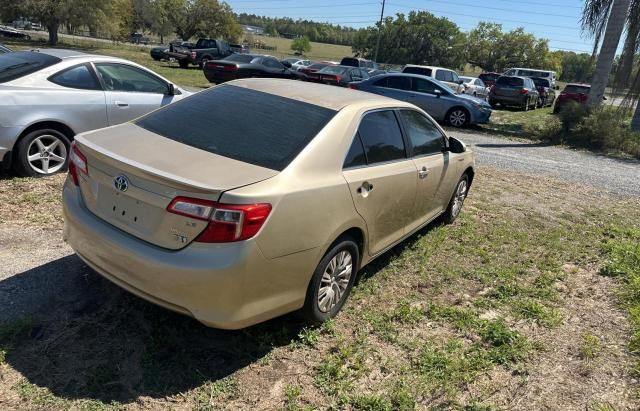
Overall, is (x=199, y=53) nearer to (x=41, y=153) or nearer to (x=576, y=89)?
(x=576, y=89)

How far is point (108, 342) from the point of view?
3150mm

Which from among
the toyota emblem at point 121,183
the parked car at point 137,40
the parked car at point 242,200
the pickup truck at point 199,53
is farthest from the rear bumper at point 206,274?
the parked car at point 137,40

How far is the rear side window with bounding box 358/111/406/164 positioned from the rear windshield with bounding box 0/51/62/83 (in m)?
4.18

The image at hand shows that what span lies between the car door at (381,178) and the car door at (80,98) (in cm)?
385

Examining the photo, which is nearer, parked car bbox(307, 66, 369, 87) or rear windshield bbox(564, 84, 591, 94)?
parked car bbox(307, 66, 369, 87)

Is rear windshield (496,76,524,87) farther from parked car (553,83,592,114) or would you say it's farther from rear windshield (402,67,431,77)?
rear windshield (402,67,431,77)

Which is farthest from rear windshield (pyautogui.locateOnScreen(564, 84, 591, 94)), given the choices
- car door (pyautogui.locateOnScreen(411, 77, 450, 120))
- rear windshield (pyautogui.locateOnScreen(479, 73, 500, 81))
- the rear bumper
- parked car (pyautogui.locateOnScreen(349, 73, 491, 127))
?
the rear bumper

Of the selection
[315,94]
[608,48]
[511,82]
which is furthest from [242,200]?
[511,82]

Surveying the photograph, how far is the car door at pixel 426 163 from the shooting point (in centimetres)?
454

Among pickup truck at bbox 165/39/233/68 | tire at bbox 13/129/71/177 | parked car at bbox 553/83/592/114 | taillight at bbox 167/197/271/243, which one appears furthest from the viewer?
pickup truck at bbox 165/39/233/68

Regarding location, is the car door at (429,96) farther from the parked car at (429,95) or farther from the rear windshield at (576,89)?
the rear windshield at (576,89)

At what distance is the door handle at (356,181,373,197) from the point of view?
11.6 ft

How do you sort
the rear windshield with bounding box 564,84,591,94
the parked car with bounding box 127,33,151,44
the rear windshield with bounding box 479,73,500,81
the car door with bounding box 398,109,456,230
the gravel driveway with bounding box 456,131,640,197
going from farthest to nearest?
the parked car with bounding box 127,33,151,44 → the rear windshield with bounding box 479,73,500,81 → the rear windshield with bounding box 564,84,591,94 → the gravel driveway with bounding box 456,131,640,197 → the car door with bounding box 398,109,456,230

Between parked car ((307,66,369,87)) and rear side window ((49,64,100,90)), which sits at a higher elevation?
rear side window ((49,64,100,90))
